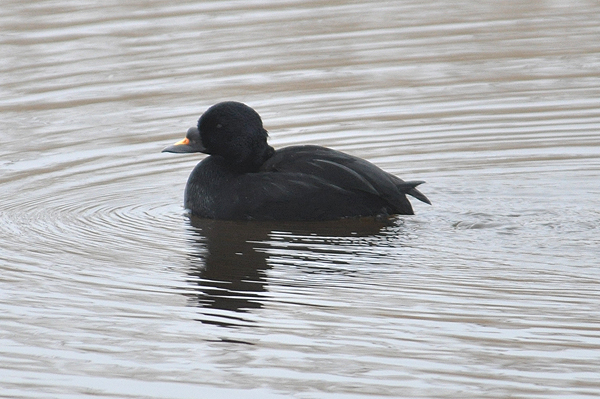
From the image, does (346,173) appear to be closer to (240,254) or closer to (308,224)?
(308,224)

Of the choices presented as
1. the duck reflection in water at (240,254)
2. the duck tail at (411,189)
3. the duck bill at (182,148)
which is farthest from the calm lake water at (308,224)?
the duck bill at (182,148)

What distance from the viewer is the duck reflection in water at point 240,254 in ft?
20.6

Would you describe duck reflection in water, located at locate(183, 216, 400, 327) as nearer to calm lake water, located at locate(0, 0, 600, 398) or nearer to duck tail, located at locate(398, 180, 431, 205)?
calm lake water, located at locate(0, 0, 600, 398)

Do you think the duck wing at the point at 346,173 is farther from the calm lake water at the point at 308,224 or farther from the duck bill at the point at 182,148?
the duck bill at the point at 182,148

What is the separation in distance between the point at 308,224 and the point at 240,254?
31.9 inches

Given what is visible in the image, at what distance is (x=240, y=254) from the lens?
24.1ft

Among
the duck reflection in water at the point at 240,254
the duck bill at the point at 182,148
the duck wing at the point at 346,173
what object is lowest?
the duck reflection in water at the point at 240,254

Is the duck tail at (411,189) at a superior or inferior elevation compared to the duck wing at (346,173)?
inferior

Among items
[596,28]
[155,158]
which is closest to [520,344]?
[155,158]

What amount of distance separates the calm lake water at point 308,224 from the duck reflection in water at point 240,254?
0.08ft

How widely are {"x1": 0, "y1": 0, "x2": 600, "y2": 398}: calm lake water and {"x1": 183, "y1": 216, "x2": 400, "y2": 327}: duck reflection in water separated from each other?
0.02 meters

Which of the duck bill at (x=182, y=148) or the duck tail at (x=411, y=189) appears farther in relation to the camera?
the duck bill at (x=182, y=148)

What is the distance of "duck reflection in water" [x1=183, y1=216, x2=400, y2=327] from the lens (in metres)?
6.27

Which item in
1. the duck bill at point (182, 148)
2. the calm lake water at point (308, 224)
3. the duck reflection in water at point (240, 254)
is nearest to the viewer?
the calm lake water at point (308, 224)
